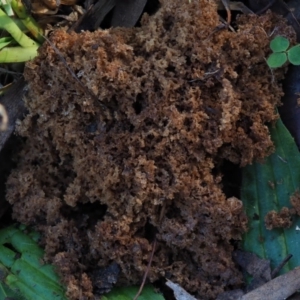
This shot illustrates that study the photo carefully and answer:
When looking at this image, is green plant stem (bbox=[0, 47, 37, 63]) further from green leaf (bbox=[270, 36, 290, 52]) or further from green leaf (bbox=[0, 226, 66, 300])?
green leaf (bbox=[270, 36, 290, 52])

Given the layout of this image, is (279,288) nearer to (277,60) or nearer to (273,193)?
(273,193)

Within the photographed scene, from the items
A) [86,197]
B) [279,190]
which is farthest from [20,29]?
[279,190]

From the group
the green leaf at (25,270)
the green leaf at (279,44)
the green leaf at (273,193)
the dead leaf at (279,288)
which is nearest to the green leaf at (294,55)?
the green leaf at (279,44)

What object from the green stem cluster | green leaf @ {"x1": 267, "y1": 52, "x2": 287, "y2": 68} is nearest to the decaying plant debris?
green leaf @ {"x1": 267, "y1": 52, "x2": 287, "y2": 68}

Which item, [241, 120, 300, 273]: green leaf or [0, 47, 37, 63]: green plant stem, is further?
[0, 47, 37, 63]: green plant stem

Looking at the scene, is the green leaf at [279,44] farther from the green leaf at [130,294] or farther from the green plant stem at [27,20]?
the green leaf at [130,294]

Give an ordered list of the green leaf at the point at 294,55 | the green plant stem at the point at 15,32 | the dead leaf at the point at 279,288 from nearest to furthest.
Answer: the dead leaf at the point at 279,288 < the green leaf at the point at 294,55 < the green plant stem at the point at 15,32

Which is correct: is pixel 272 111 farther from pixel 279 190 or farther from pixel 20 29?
pixel 20 29
